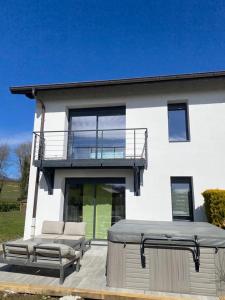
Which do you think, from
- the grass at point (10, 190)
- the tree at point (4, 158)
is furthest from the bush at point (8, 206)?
the tree at point (4, 158)

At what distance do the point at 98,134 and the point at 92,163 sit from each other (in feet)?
5.44

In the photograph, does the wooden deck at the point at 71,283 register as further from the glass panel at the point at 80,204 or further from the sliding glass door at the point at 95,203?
the glass panel at the point at 80,204

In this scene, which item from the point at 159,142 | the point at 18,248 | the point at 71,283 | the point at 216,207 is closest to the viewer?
the point at 71,283

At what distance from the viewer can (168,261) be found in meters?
4.41

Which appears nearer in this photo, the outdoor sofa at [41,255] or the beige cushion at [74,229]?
the outdoor sofa at [41,255]

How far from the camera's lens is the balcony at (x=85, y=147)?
875 centimetres

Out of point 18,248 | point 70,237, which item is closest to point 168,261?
point 18,248

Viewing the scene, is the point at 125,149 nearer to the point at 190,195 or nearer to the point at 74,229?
the point at 190,195

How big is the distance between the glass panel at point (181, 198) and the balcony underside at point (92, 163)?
1.48 metres

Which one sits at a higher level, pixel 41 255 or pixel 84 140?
pixel 84 140

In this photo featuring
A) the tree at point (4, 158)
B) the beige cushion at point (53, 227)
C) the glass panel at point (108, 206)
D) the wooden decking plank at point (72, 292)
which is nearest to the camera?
the wooden decking plank at point (72, 292)

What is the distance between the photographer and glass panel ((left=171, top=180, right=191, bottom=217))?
27.6 feet

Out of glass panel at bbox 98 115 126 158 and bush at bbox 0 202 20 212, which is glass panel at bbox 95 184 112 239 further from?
bush at bbox 0 202 20 212

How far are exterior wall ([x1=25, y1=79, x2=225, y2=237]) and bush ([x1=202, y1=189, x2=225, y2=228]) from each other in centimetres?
87
